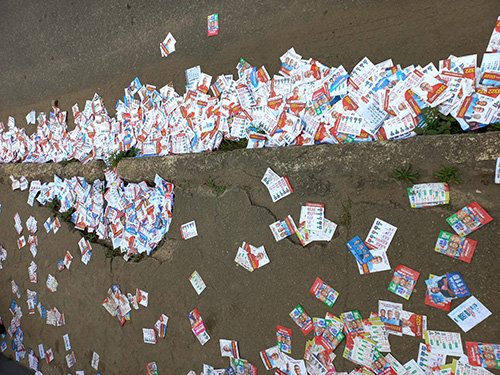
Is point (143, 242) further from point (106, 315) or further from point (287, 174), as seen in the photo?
point (287, 174)

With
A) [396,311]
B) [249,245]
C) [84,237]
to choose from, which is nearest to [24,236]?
[84,237]

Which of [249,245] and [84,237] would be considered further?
[84,237]

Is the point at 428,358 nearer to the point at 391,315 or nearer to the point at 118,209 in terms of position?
the point at 391,315

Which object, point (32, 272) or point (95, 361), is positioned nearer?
point (95, 361)

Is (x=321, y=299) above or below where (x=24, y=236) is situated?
above

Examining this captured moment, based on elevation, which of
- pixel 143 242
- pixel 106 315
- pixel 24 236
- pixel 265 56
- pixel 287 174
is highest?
pixel 265 56

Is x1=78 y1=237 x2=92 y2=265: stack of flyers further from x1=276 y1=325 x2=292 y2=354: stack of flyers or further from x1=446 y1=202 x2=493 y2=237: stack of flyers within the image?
x1=446 y1=202 x2=493 y2=237: stack of flyers

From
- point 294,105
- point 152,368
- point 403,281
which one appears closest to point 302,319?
point 403,281
